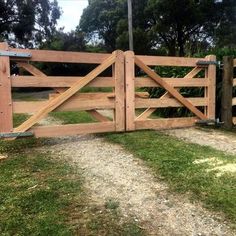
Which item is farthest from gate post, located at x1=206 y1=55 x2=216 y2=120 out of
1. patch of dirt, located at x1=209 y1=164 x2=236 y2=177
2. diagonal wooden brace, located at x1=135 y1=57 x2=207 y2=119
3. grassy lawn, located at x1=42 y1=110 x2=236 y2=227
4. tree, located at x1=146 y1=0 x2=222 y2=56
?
tree, located at x1=146 y1=0 x2=222 y2=56

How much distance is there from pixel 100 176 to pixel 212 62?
4.24 metres

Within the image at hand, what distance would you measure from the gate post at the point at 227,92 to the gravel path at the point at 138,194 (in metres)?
3.19

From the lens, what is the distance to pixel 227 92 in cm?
789

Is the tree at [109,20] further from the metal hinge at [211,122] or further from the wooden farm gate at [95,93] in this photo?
the wooden farm gate at [95,93]

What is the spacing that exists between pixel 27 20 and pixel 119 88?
29957mm

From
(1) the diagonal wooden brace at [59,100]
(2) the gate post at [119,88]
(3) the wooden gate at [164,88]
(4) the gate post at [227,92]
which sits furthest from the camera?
(4) the gate post at [227,92]

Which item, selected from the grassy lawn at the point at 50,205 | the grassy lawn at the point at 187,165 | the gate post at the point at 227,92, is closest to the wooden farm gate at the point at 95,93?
the gate post at the point at 227,92

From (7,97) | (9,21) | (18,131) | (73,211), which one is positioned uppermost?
(9,21)

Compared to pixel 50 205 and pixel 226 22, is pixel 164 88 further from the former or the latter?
pixel 226 22

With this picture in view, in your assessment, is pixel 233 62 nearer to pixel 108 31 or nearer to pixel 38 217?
pixel 38 217

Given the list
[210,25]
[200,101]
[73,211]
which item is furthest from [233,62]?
[210,25]

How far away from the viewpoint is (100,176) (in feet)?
14.5

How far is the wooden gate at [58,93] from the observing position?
577 cm

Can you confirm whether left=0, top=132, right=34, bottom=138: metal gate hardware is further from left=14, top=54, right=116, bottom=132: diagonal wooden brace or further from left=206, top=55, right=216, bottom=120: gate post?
left=206, top=55, right=216, bottom=120: gate post
